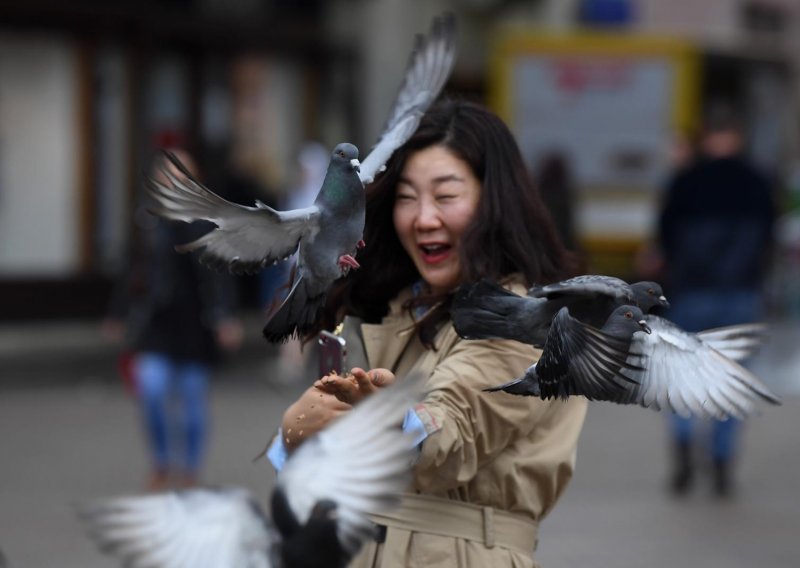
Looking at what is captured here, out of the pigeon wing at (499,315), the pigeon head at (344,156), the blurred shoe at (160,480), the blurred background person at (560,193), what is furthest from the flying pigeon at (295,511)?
the blurred background person at (560,193)

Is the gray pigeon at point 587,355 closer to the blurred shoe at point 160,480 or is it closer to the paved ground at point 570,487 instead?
the paved ground at point 570,487

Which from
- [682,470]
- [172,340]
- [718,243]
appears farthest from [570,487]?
[172,340]

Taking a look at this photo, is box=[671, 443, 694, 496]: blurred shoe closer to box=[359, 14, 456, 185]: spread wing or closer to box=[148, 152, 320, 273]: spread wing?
box=[359, 14, 456, 185]: spread wing

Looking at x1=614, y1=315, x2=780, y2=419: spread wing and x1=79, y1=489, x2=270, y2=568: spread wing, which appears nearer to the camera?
x1=79, y1=489, x2=270, y2=568: spread wing

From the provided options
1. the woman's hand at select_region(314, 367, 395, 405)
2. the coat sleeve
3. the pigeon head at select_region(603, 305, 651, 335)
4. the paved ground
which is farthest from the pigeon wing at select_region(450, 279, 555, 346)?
the paved ground

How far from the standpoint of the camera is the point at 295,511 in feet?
6.82

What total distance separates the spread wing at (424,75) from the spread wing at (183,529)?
957 millimetres

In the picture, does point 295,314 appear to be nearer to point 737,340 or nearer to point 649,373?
point 649,373

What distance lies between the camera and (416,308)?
301 centimetres

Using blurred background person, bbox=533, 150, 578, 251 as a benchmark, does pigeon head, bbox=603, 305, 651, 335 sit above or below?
above

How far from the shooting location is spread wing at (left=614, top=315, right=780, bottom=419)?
2.22m

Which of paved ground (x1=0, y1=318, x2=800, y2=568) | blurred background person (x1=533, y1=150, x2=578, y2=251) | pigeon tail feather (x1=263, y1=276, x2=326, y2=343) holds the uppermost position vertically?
pigeon tail feather (x1=263, y1=276, x2=326, y2=343)

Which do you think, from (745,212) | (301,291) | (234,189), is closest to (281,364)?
(234,189)

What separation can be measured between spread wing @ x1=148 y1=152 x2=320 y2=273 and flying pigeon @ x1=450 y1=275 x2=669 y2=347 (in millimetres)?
304
